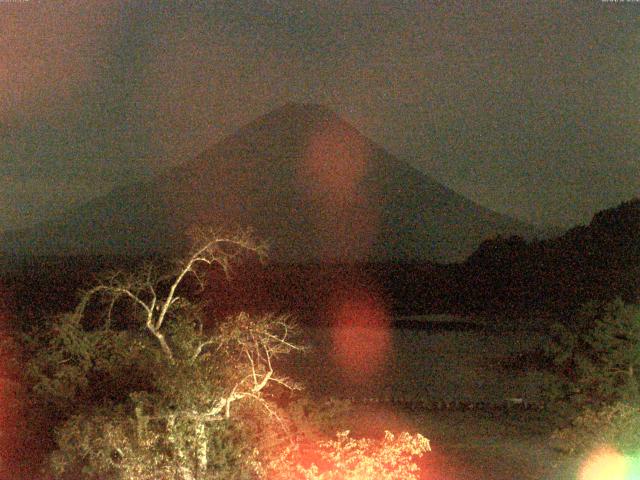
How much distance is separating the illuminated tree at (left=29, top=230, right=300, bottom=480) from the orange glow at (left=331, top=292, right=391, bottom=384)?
241 inches

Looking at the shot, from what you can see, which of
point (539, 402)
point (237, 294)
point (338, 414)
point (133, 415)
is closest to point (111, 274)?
point (133, 415)

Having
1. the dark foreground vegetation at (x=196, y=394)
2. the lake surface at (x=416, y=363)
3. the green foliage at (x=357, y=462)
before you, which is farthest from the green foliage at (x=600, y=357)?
the green foliage at (x=357, y=462)

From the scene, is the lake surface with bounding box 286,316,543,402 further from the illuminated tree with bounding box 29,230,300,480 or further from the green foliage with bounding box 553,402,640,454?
the illuminated tree with bounding box 29,230,300,480

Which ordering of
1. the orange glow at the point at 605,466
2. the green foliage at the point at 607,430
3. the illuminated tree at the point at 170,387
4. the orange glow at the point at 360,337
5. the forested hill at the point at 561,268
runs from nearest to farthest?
the illuminated tree at the point at 170,387
the orange glow at the point at 605,466
the green foliage at the point at 607,430
the orange glow at the point at 360,337
the forested hill at the point at 561,268

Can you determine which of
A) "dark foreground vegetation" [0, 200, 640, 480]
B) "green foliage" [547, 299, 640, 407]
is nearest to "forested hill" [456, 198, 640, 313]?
"dark foreground vegetation" [0, 200, 640, 480]

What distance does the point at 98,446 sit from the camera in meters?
6.46

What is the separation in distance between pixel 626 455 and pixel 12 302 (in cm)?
1298

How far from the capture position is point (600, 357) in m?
9.73

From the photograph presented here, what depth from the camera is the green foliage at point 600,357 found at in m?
9.47

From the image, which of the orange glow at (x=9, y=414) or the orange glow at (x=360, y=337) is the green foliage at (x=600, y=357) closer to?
the orange glow at (x=360, y=337)

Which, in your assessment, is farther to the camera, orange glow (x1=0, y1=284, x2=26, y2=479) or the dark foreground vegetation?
orange glow (x1=0, y1=284, x2=26, y2=479)

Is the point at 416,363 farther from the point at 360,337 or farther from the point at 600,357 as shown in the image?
the point at 600,357

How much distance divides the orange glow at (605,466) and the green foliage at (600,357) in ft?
3.38

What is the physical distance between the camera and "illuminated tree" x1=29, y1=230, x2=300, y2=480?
6.27m
